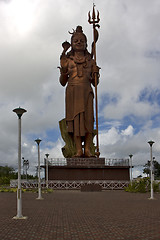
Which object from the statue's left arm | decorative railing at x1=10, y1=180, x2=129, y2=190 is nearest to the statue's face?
the statue's left arm

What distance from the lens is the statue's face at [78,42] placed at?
3631cm

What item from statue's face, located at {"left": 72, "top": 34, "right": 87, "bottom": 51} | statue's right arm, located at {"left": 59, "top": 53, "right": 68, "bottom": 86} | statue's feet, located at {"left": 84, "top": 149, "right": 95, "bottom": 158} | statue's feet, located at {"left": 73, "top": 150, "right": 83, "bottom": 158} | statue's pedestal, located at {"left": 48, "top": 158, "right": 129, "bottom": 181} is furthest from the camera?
statue's right arm, located at {"left": 59, "top": 53, "right": 68, "bottom": 86}

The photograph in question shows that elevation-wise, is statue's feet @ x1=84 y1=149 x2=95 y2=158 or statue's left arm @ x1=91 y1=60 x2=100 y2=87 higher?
statue's left arm @ x1=91 y1=60 x2=100 y2=87

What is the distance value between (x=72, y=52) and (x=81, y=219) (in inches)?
1188

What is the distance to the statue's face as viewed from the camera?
3631 centimetres

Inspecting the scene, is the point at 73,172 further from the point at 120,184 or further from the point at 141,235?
the point at 141,235

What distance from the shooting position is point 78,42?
119 feet

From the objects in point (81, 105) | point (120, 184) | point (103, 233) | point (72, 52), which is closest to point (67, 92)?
point (81, 105)

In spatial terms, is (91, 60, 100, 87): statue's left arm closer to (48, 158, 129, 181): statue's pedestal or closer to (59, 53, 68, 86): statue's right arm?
(59, 53, 68, 86): statue's right arm

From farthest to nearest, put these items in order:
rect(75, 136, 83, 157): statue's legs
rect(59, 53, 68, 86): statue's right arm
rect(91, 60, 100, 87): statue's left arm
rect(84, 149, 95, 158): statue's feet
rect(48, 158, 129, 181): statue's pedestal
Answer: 1. rect(59, 53, 68, 86): statue's right arm
2. rect(91, 60, 100, 87): statue's left arm
3. rect(75, 136, 83, 157): statue's legs
4. rect(84, 149, 95, 158): statue's feet
5. rect(48, 158, 129, 181): statue's pedestal

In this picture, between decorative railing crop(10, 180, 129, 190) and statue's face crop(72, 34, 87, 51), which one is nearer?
decorative railing crop(10, 180, 129, 190)

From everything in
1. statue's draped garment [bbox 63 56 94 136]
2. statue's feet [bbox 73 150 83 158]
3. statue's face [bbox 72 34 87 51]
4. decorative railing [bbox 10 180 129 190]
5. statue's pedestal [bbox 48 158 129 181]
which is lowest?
decorative railing [bbox 10 180 129 190]

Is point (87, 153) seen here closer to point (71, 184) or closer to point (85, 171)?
point (85, 171)

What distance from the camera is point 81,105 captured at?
35.3 meters
